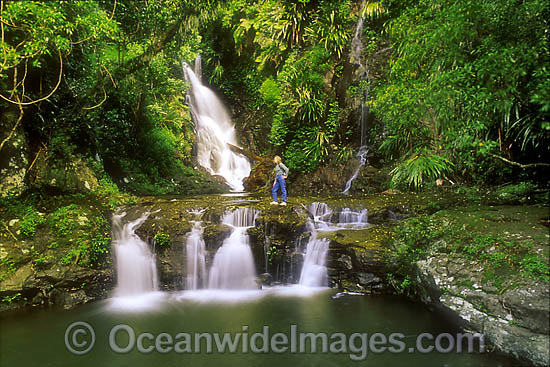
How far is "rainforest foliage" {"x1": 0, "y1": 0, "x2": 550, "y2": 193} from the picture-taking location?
5.32 meters

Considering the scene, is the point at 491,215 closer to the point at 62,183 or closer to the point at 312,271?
the point at 312,271

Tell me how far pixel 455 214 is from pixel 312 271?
10.5ft

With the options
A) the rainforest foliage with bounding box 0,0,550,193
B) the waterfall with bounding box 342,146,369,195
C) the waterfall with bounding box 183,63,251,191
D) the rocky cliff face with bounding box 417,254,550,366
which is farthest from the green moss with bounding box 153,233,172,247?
the waterfall with bounding box 183,63,251,191

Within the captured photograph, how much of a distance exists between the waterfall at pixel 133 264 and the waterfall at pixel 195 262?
755mm

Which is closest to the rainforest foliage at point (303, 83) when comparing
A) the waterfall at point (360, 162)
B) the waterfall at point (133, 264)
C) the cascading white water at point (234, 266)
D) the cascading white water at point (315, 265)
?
the waterfall at point (360, 162)

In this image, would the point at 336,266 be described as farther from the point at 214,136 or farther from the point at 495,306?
the point at 214,136

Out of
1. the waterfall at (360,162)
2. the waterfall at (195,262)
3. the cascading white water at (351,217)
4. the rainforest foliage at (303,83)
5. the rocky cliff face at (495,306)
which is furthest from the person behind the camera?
the waterfall at (360,162)

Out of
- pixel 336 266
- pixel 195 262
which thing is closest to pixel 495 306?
pixel 336 266

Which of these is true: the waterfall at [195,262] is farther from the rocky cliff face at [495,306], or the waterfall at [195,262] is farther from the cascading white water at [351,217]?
the rocky cliff face at [495,306]

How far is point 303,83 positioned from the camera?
1265 centimetres

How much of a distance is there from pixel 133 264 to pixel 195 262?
138 centimetres

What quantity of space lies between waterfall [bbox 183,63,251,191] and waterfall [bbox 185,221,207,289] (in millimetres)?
7389

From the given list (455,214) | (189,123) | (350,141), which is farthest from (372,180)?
(189,123)

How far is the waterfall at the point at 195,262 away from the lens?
727cm
